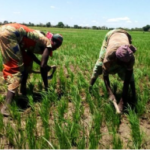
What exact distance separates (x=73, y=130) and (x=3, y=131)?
797 millimetres

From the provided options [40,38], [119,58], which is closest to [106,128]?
[119,58]

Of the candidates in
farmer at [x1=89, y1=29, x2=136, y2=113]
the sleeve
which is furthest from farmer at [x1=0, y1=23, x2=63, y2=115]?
farmer at [x1=89, y1=29, x2=136, y2=113]

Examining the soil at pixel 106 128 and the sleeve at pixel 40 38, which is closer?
the soil at pixel 106 128

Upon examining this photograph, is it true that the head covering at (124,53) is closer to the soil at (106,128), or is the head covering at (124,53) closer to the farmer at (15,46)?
the soil at (106,128)

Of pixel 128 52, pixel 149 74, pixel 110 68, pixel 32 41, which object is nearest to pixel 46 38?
pixel 32 41

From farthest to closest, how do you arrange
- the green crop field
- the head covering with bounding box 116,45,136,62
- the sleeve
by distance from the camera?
the sleeve → the head covering with bounding box 116,45,136,62 → the green crop field

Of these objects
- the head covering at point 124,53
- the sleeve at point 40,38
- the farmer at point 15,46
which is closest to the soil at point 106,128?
the farmer at point 15,46

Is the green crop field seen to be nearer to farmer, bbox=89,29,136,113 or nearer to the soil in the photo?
the soil

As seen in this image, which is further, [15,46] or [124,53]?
[15,46]

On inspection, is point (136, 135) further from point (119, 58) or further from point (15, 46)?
point (15, 46)

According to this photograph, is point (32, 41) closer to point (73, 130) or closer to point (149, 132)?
point (73, 130)

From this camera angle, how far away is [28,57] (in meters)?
3.58

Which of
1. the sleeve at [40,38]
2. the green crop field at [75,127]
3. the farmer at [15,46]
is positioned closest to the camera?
the green crop field at [75,127]

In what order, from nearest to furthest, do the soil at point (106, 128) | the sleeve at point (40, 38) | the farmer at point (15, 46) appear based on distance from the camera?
the soil at point (106, 128), the farmer at point (15, 46), the sleeve at point (40, 38)
